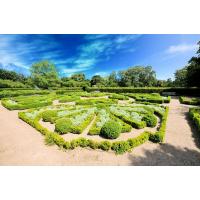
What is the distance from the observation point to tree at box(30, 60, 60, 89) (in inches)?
1602

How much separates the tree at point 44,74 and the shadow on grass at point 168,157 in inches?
1548

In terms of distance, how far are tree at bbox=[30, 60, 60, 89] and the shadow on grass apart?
39307 millimetres

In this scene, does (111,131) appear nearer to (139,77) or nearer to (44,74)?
(44,74)

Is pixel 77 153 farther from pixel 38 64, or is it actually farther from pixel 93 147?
pixel 38 64

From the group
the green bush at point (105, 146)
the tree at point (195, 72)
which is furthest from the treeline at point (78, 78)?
the green bush at point (105, 146)

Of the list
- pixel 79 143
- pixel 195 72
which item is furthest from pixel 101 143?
pixel 195 72

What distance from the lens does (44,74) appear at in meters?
44.1

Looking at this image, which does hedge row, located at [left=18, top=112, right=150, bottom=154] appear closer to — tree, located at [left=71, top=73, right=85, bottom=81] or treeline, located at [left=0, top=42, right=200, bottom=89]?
treeline, located at [left=0, top=42, right=200, bottom=89]

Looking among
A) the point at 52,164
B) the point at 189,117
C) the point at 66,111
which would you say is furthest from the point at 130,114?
the point at 52,164

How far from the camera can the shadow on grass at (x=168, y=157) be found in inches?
190

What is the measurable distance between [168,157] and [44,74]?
4441cm

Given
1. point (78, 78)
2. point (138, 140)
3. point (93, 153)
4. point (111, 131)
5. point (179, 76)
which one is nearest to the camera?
point (93, 153)

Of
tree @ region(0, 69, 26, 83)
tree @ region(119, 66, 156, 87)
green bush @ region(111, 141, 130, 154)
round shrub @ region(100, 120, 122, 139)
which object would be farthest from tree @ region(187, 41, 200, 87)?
tree @ region(0, 69, 26, 83)

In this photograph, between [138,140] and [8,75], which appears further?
[8,75]
